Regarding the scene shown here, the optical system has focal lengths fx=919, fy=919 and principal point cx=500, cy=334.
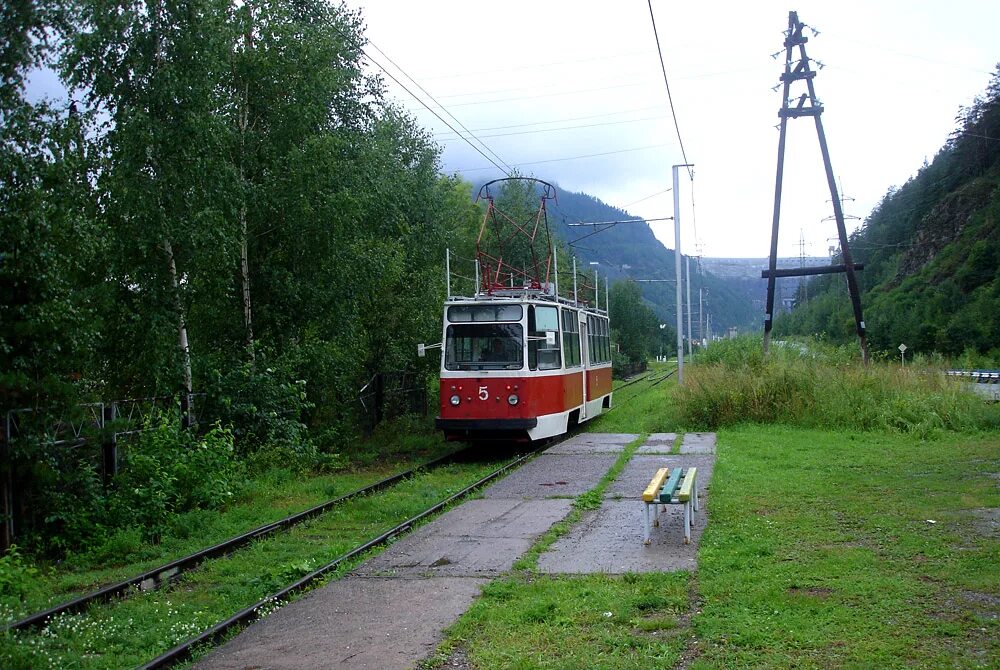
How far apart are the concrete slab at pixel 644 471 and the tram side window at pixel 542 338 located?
2488mm

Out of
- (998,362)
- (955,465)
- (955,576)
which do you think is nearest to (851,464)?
(955,465)

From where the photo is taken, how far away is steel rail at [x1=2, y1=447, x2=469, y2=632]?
732cm

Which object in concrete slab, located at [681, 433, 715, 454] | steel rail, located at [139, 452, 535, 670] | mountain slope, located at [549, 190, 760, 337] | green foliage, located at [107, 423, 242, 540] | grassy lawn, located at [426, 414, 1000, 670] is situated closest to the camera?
grassy lawn, located at [426, 414, 1000, 670]

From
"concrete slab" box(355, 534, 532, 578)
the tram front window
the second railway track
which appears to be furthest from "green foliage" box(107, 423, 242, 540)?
the tram front window

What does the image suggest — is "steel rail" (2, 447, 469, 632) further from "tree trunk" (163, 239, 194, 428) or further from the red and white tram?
the red and white tram

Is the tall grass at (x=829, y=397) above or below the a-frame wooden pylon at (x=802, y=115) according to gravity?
below

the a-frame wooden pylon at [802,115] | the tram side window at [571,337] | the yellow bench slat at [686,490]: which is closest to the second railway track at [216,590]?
the yellow bench slat at [686,490]

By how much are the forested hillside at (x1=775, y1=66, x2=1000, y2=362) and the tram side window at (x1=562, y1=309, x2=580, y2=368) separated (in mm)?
34419

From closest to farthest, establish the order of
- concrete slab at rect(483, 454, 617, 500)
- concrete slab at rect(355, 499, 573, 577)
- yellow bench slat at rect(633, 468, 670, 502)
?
concrete slab at rect(355, 499, 573, 577), yellow bench slat at rect(633, 468, 670, 502), concrete slab at rect(483, 454, 617, 500)

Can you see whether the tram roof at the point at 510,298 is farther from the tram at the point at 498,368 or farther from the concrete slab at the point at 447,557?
the concrete slab at the point at 447,557

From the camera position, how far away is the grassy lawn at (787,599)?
Result: 5.79 m

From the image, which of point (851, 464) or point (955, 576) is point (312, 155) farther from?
point (955, 576)

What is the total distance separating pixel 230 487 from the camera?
13.0 meters

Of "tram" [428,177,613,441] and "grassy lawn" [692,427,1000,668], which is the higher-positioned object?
"tram" [428,177,613,441]
